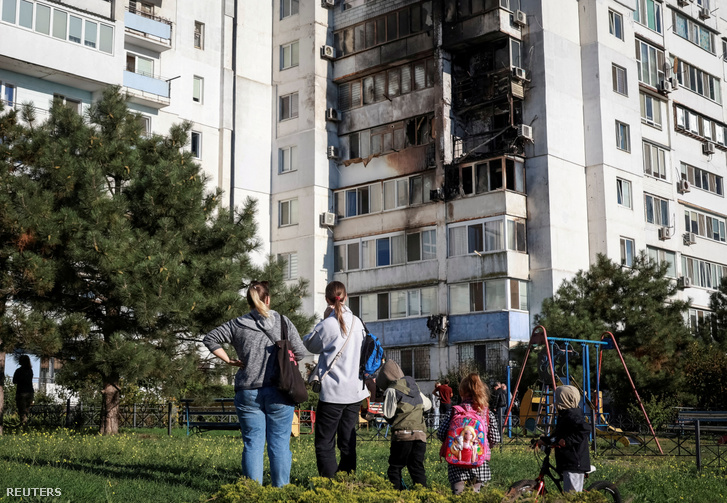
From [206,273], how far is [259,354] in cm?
1332

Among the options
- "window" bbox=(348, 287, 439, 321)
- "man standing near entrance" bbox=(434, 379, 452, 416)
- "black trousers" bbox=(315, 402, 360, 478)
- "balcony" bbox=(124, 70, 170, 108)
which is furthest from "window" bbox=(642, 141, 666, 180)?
"black trousers" bbox=(315, 402, 360, 478)

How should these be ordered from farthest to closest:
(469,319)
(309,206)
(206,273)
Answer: (309,206) < (469,319) < (206,273)

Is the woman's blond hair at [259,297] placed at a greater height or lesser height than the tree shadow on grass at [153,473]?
greater

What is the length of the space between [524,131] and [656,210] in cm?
1008

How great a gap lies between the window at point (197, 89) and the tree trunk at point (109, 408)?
2358 cm

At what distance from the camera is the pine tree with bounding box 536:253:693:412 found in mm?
30500

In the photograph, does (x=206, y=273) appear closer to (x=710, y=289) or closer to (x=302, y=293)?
(x=302, y=293)

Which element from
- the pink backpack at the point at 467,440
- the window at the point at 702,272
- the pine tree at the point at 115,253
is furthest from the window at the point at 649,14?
the pink backpack at the point at 467,440

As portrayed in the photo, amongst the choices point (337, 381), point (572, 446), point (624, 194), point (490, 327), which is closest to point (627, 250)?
point (624, 194)

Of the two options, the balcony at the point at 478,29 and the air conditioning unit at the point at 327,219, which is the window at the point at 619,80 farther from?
the air conditioning unit at the point at 327,219

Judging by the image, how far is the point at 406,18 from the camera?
4188 centimetres

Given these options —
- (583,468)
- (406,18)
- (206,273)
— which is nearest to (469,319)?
(406,18)

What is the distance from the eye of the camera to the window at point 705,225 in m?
47.1

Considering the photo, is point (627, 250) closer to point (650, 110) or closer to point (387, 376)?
point (650, 110)
